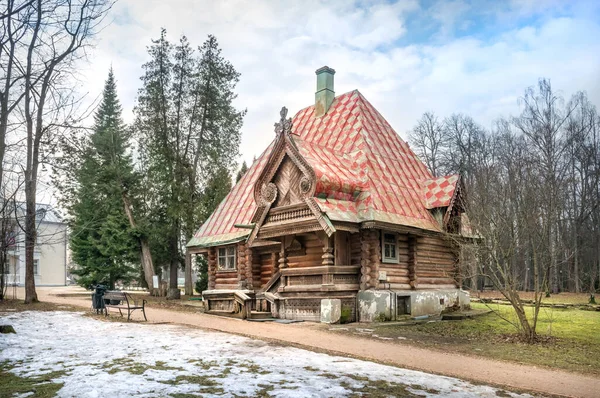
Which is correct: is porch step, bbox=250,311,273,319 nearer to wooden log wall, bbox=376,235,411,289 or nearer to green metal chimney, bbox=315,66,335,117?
wooden log wall, bbox=376,235,411,289

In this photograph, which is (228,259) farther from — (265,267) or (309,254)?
(309,254)

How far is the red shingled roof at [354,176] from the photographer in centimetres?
1706

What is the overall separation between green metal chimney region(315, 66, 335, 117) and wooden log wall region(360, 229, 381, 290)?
25.8ft

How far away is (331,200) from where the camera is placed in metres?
16.8

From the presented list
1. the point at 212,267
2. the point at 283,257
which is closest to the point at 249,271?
the point at 212,267

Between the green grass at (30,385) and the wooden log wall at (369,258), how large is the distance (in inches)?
439

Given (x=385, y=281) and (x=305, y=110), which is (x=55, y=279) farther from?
(x=385, y=281)

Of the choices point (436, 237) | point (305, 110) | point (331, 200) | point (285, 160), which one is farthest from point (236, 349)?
point (305, 110)

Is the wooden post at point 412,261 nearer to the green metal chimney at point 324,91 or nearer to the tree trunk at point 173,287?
the green metal chimney at point 324,91

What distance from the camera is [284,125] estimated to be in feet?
58.2

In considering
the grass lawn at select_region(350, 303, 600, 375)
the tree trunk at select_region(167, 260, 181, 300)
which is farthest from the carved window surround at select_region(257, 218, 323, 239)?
the tree trunk at select_region(167, 260, 181, 300)

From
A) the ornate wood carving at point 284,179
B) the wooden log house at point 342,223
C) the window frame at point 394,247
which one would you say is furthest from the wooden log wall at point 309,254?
the window frame at point 394,247

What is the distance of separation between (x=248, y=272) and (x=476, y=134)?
30138 millimetres

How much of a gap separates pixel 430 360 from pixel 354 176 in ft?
30.2
